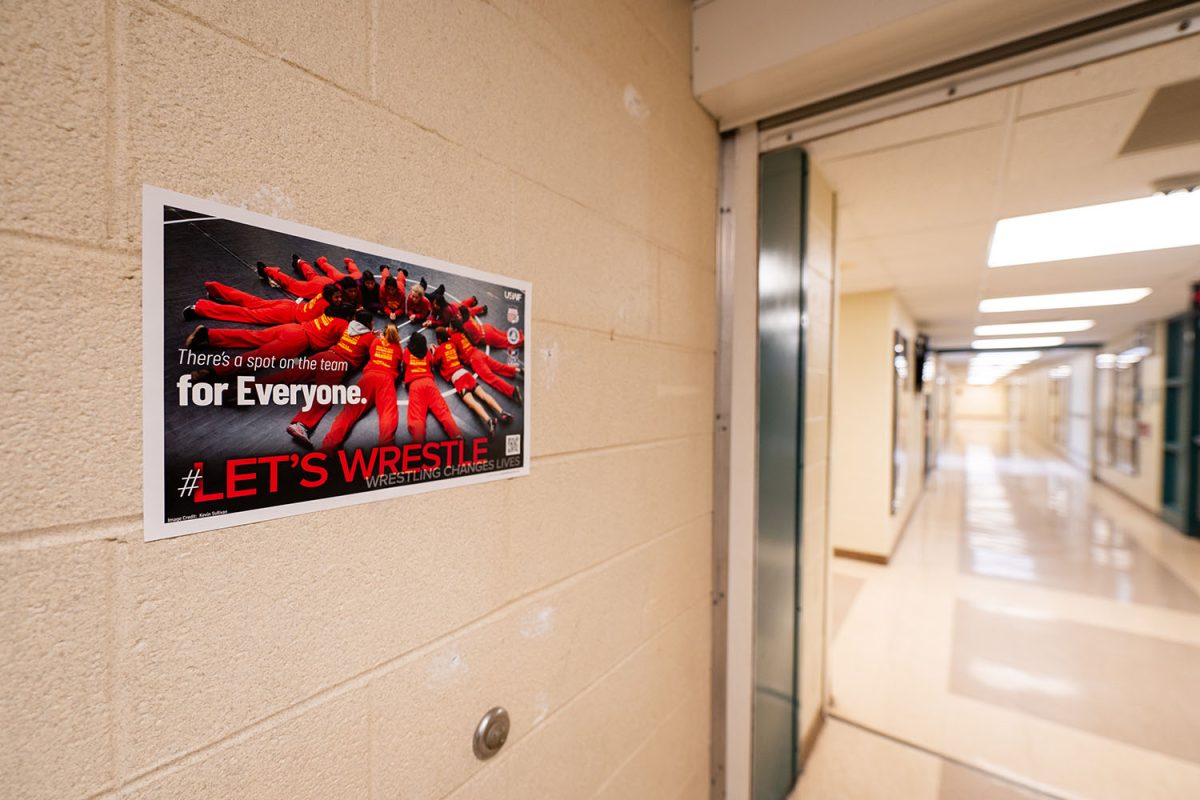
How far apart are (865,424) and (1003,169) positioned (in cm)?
306

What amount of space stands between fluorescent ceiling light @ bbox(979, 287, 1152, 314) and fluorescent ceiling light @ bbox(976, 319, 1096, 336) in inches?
49.9

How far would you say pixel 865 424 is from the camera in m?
4.73

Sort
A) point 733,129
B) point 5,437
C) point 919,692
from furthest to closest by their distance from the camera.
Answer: point 919,692, point 733,129, point 5,437

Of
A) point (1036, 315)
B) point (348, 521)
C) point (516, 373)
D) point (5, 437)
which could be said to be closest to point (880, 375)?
point (1036, 315)

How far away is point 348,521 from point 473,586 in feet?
0.90

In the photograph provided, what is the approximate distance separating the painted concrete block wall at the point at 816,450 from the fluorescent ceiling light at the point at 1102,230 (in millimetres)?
1275

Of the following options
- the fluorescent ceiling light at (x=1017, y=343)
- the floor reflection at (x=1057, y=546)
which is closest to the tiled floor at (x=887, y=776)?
the floor reflection at (x=1057, y=546)

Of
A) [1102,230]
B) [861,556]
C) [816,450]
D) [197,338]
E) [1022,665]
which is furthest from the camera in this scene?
[861,556]

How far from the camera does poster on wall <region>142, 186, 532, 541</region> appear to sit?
526 millimetres

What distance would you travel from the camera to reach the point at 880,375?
15.1ft

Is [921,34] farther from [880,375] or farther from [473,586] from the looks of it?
[880,375]

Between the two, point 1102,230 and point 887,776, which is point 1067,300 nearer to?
point 1102,230

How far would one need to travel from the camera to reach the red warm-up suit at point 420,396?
29.6 inches

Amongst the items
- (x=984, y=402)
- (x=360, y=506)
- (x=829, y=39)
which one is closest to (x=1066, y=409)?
(x=984, y=402)
